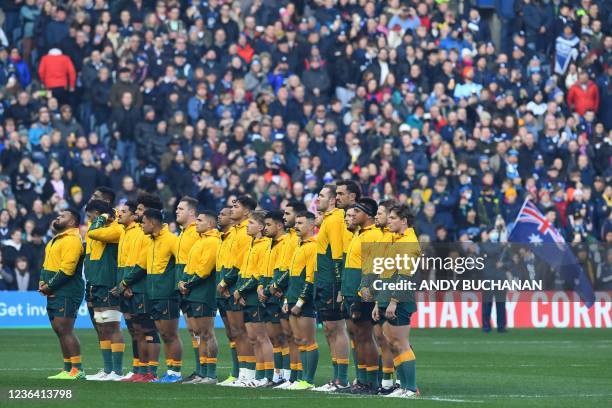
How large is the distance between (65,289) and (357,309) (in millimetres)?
4520

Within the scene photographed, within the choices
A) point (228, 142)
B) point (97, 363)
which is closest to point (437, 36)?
point (228, 142)

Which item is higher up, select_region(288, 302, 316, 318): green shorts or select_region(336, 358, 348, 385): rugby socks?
select_region(288, 302, 316, 318): green shorts

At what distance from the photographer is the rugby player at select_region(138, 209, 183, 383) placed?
2153 centimetres

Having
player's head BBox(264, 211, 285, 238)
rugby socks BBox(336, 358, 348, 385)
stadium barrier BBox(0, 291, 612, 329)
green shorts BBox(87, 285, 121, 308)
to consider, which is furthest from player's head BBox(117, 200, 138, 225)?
stadium barrier BBox(0, 291, 612, 329)

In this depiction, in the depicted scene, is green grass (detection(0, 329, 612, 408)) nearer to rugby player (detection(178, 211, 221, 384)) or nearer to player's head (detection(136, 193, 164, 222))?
rugby player (detection(178, 211, 221, 384))

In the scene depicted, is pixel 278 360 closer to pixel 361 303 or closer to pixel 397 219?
pixel 361 303

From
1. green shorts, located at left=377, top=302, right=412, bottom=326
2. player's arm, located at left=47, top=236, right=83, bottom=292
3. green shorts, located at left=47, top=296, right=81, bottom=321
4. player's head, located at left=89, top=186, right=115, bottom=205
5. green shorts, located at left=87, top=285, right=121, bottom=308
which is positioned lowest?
green shorts, located at left=377, top=302, right=412, bottom=326

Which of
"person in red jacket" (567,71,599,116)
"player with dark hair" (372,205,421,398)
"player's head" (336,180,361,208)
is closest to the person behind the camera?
"player with dark hair" (372,205,421,398)

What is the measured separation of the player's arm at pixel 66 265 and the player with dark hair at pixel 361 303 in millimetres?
4118

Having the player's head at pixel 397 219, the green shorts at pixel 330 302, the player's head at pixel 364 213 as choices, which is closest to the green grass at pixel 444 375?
the green shorts at pixel 330 302

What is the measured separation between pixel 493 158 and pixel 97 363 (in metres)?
15.4

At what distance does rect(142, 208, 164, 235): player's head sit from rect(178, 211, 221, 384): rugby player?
0.53m

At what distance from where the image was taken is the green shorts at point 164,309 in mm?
21625

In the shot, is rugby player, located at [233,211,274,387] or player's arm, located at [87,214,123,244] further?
player's arm, located at [87,214,123,244]
